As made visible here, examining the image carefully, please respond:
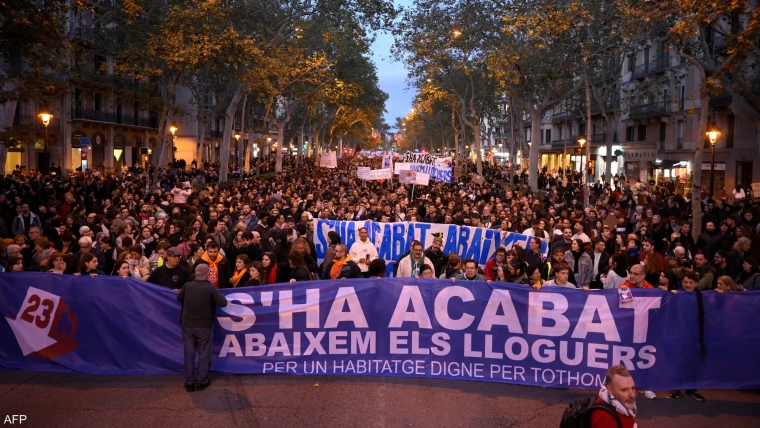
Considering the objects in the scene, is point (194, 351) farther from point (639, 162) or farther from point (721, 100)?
point (639, 162)

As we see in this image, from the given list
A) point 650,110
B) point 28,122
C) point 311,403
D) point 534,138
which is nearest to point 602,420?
point 311,403

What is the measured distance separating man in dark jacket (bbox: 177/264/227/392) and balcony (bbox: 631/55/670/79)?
43.6 metres

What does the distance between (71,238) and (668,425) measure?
8.97 meters

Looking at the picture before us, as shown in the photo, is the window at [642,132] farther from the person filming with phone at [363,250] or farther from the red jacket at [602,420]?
the red jacket at [602,420]

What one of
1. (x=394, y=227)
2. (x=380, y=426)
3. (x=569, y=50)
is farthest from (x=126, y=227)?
(x=569, y=50)

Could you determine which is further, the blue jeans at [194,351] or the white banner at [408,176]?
the white banner at [408,176]

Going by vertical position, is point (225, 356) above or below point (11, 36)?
below

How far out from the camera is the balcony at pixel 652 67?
149ft

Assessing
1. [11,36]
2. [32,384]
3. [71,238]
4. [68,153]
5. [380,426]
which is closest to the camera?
[380,426]

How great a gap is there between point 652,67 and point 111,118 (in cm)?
3873

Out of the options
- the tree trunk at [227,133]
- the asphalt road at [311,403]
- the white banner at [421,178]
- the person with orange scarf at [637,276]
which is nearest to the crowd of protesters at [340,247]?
the person with orange scarf at [637,276]

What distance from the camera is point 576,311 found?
795cm

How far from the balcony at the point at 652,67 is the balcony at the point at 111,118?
123 feet

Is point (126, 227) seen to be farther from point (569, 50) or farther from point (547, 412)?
point (569, 50)
